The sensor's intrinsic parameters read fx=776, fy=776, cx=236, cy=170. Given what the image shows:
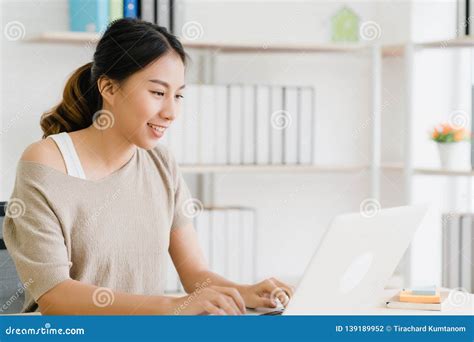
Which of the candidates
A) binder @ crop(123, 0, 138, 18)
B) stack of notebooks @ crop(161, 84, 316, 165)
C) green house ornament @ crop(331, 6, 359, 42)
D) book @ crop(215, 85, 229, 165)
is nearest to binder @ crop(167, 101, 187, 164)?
stack of notebooks @ crop(161, 84, 316, 165)

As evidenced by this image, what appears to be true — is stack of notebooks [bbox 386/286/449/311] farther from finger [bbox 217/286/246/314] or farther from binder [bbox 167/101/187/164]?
binder [bbox 167/101/187/164]

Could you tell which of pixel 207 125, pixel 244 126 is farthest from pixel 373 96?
pixel 207 125

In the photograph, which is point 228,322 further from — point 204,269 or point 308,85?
point 308,85

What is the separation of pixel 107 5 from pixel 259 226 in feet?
3.23

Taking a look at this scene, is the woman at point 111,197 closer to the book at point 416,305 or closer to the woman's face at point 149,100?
the woman's face at point 149,100

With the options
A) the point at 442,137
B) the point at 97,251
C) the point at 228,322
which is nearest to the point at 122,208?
the point at 97,251

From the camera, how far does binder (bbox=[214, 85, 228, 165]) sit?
2.58m

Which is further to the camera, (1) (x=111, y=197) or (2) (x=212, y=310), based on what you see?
(1) (x=111, y=197)

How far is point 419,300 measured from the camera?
150 centimetres

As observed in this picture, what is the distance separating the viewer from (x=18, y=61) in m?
2.57

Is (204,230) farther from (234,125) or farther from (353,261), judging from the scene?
(353,261)

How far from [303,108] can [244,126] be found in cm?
22

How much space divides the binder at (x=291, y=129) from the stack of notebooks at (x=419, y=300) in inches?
45.9

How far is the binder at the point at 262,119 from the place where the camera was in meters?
2.62
